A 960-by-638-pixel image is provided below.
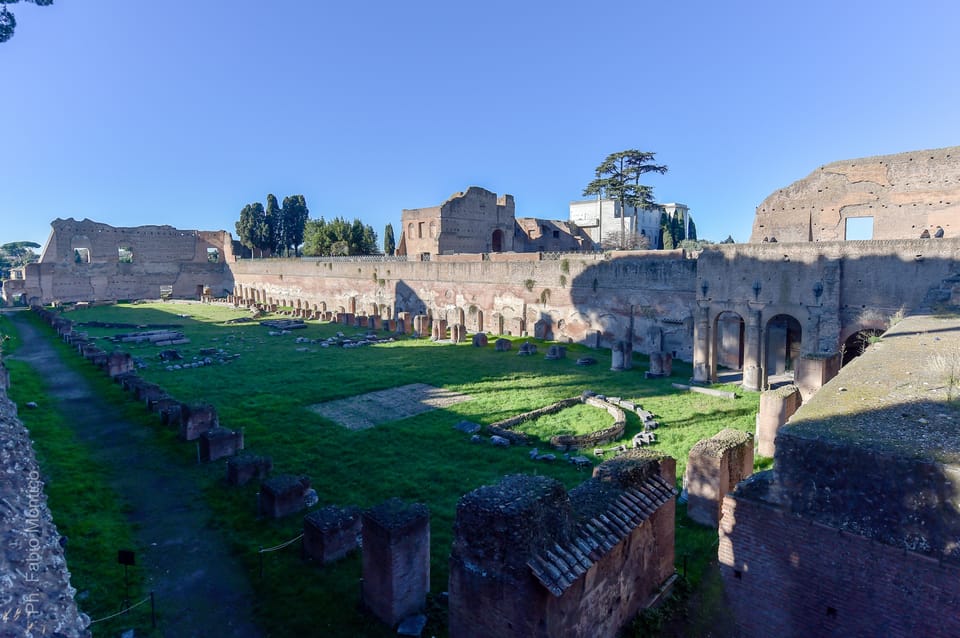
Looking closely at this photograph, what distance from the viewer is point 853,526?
331cm

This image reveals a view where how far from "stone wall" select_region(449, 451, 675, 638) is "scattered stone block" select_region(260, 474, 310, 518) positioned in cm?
375

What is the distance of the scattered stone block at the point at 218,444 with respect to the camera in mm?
9172

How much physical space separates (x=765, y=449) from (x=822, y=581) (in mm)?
5778

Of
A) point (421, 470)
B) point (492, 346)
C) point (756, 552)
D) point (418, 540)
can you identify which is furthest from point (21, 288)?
point (756, 552)

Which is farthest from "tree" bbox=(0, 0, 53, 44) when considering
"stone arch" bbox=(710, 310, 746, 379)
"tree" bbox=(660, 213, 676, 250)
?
"tree" bbox=(660, 213, 676, 250)

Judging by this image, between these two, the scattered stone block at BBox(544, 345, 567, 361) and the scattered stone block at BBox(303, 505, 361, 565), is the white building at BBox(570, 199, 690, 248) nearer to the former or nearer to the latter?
the scattered stone block at BBox(544, 345, 567, 361)

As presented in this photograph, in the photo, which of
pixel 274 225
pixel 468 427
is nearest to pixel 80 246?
pixel 274 225

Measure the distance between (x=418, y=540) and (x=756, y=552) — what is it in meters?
2.98

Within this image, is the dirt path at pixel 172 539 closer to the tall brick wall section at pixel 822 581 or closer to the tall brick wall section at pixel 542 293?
the tall brick wall section at pixel 822 581

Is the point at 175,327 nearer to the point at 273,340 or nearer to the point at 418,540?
the point at 273,340

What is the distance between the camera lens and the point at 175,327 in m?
27.4

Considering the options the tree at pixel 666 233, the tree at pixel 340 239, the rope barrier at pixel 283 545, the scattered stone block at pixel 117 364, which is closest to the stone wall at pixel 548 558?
the rope barrier at pixel 283 545

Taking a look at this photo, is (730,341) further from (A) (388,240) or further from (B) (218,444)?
(A) (388,240)

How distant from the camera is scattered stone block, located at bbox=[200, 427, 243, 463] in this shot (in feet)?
30.1
